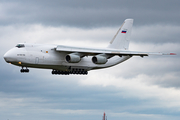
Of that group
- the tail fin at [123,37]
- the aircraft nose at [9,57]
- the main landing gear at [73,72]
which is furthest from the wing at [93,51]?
the aircraft nose at [9,57]

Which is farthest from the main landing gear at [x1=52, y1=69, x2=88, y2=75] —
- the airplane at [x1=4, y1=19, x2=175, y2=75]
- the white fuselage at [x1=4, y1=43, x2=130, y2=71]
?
the white fuselage at [x1=4, y1=43, x2=130, y2=71]

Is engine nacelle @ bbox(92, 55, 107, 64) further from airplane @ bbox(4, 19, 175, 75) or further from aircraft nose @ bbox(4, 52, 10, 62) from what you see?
aircraft nose @ bbox(4, 52, 10, 62)

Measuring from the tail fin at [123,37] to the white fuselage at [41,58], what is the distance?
19.3ft

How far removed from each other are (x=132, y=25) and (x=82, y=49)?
1177 centimetres

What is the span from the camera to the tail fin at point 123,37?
5556 centimetres

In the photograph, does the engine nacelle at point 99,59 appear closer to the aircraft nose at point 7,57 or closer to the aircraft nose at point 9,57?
the aircraft nose at point 9,57

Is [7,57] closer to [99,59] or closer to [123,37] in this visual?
[99,59]

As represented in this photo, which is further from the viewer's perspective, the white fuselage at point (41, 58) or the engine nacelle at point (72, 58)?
the engine nacelle at point (72, 58)

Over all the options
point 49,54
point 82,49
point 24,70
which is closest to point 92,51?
point 82,49

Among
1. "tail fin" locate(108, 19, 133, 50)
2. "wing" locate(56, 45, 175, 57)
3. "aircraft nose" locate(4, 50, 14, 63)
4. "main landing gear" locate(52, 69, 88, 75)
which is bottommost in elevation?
"aircraft nose" locate(4, 50, 14, 63)

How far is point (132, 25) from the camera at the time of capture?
2274 inches

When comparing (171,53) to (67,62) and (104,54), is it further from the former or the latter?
(67,62)

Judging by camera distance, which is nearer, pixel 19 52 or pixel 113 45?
pixel 19 52

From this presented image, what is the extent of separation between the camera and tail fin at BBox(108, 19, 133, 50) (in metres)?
55.6
